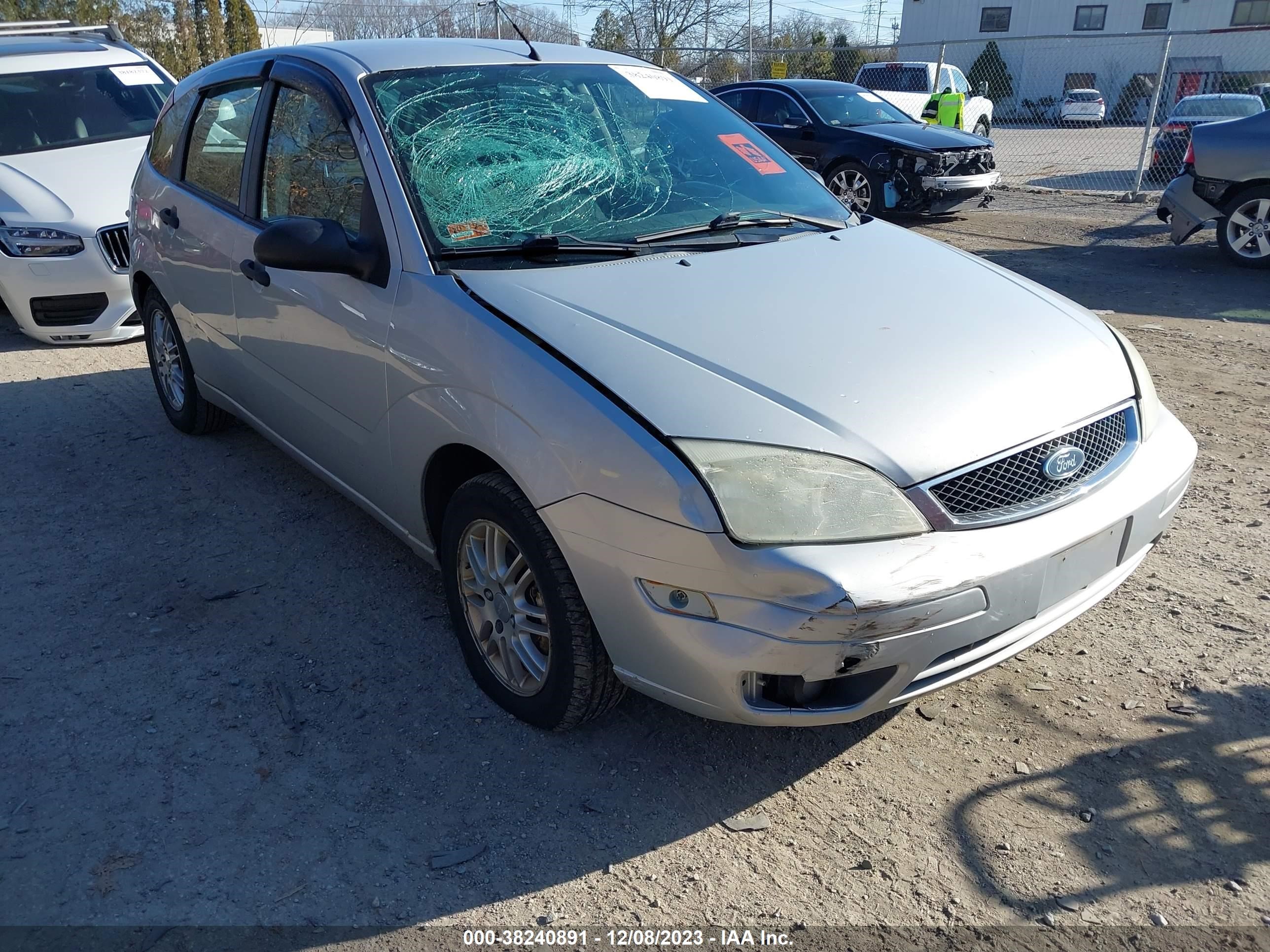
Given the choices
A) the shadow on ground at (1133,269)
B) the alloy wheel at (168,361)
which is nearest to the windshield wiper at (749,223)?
the alloy wheel at (168,361)

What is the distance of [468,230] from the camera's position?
10.3 ft

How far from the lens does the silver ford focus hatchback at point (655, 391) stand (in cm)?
Answer: 236

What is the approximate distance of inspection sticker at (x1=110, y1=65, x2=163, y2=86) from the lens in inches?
329

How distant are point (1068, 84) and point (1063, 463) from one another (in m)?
39.8

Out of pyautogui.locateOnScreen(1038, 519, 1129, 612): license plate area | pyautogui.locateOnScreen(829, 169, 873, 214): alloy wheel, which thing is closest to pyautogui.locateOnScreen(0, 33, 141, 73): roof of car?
pyautogui.locateOnScreen(829, 169, 873, 214): alloy wheel

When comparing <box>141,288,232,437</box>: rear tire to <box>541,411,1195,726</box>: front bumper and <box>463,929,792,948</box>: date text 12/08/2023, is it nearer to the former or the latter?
<box>541,411,1195,726</box>: front bumper

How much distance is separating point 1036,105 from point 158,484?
124 ft

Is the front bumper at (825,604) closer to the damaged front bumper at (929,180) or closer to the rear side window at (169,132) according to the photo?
the rear side window at (169,132)

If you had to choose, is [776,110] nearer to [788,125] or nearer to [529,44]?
[788,125]

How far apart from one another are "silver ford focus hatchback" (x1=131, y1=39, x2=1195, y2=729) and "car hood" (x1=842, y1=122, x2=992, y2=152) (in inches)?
318

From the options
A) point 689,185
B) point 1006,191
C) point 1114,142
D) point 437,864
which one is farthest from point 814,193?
point 1114,142

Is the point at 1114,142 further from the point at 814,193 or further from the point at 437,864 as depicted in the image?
the point at 437,864

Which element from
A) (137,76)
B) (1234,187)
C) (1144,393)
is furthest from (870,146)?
(1144,393)

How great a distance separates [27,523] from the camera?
4402mm
